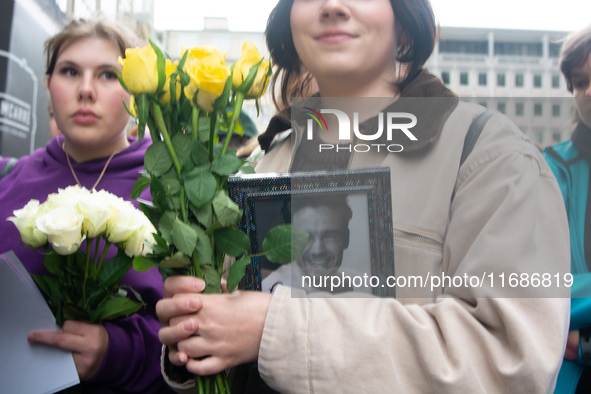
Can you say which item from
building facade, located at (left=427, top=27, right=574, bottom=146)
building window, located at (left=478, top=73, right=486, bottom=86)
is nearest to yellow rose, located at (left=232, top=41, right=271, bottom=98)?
building facade, located at (left=427, top=27, right=574, bottom=146)

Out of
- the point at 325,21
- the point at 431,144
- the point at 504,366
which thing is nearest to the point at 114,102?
the point at 325,21

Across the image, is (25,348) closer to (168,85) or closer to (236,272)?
(236,272)

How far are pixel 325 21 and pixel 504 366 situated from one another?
773 millimetres

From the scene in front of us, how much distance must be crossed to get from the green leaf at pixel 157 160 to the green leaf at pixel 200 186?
0.17 feet

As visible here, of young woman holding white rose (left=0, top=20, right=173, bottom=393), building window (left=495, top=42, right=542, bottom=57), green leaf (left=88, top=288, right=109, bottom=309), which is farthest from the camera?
building window (left=495, top=42, right=542, bottom=57)

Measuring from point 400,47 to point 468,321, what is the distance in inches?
28.5

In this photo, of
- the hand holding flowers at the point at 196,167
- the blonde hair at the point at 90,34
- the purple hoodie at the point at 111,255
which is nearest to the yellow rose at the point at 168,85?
the hand holding flowers at the point at 196,167

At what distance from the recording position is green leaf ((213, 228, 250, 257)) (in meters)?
0.76

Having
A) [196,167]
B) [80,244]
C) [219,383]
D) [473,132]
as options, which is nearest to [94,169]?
[80,244]

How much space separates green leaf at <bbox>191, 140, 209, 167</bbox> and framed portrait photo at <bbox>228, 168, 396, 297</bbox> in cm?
10

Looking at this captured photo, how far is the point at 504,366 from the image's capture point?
68 centimetres

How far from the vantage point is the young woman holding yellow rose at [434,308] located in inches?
27.1

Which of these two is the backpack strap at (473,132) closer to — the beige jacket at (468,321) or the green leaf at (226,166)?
the beige jacket at (468,321)

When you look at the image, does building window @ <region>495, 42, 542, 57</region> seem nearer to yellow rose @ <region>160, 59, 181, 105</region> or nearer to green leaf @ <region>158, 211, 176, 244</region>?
→ yellow rose @ <region>160, 59, 181, 105</region>
